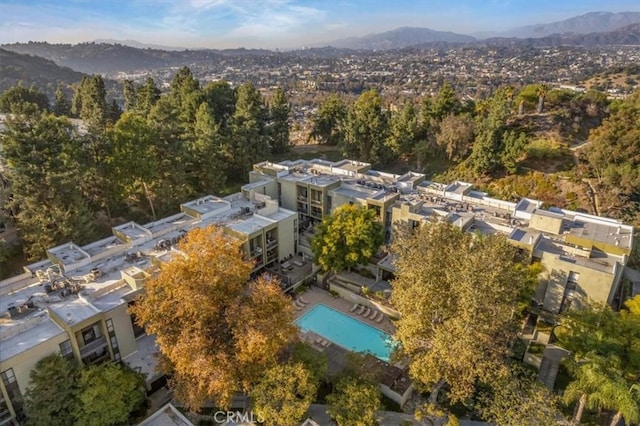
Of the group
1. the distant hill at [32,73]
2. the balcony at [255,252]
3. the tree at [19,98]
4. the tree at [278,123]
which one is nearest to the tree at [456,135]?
the tree at [278,123]

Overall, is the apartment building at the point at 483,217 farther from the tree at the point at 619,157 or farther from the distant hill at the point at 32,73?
the distant hill at the point at 32,73

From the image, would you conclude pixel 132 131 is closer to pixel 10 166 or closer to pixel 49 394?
pixel 10 166

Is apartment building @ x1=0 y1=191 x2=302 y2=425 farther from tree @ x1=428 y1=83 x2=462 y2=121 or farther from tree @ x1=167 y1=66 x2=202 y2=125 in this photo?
tree @ x1=428 y1=83 x2=462 y2=121

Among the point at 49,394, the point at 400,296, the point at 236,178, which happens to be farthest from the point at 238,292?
the point at 236,178

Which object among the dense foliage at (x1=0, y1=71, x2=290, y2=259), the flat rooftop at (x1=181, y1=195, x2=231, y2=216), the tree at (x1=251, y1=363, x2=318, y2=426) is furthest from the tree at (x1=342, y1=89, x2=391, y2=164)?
the tree at (x1=251, y1=363, x2=318, y2=426)

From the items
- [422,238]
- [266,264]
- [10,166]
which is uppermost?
[10,166]

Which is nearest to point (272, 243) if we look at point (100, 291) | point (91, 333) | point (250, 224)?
point (250, 224)
